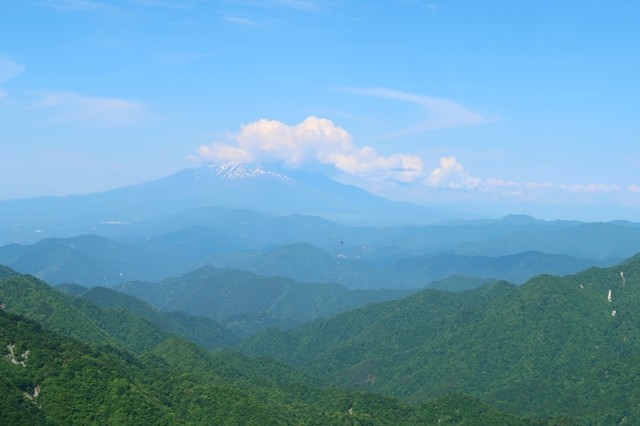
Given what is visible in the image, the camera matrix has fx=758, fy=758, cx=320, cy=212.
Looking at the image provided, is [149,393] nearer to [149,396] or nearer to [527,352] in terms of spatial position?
[149,396]

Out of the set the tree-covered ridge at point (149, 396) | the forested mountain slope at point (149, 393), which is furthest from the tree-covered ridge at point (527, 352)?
the tree-covered ridge at point (149, 396)

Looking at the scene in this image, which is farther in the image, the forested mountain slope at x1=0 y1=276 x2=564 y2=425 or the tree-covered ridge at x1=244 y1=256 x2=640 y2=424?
the tree-covered ridge at x1=244 y1=256 x2=640 y2=424

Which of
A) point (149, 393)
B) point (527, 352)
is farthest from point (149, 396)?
point (527, 352)

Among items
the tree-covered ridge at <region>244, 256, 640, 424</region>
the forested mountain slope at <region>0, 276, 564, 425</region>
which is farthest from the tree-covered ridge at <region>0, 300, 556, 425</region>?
the tree-covered ridge at <region>244, 256, 640, 424</region>

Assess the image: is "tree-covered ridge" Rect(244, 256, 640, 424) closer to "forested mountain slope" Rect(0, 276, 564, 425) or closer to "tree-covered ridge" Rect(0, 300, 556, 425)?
"forested mountain slope" Rect(0, 276, 564, 425)

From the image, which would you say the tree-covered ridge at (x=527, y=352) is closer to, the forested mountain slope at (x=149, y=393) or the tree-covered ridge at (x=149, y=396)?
the forested mountain slope at (x=149, y=393)

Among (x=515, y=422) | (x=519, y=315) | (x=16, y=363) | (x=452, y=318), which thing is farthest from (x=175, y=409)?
(x=452, y=318)

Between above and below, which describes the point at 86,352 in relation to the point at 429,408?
above

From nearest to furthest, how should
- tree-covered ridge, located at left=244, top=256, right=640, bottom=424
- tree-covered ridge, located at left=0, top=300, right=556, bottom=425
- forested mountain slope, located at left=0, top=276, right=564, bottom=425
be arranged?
tree-covered ridge, located at left=0, top=300, right=556, bottom=425, forested mountain slope, located at left=0, top=276, right=564, bottom=425, tree-covered ridge, located at left=244, top=256, right=640, bottom=424

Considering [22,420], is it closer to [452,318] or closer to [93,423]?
[93,423]
